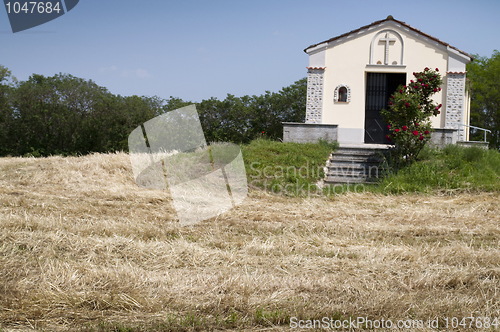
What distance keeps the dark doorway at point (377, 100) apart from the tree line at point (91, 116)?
4.98m

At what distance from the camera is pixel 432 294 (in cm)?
385

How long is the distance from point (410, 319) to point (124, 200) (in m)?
6.00

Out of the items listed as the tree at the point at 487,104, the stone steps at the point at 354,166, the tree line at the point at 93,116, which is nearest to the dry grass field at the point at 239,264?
the stone steps at the point at 354,166

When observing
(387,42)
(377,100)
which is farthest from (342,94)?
(387,42)

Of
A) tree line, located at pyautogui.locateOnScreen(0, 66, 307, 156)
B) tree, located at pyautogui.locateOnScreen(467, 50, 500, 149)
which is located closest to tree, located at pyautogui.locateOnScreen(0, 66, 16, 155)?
tree line, located at pyautogui.locateOnScreen(0, 66, 307, 156)

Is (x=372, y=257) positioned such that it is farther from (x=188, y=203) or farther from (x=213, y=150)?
(x=213, y=150)

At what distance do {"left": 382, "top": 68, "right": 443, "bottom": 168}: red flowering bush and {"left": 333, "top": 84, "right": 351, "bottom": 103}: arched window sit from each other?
4481mm

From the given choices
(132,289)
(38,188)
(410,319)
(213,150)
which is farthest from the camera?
(213,150)

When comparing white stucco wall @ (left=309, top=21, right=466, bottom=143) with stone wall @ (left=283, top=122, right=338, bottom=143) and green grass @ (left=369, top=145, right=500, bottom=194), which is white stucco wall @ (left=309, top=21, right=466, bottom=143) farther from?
green grass @ (left=369, top=145, right=500, bottom=194)

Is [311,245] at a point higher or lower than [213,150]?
lower

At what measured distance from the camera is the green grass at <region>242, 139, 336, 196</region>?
1011cm

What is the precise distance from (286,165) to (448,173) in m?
3.51

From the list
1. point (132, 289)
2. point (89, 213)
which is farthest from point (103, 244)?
point (89, 213)

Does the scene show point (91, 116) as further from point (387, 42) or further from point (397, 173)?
point (397, 173)
